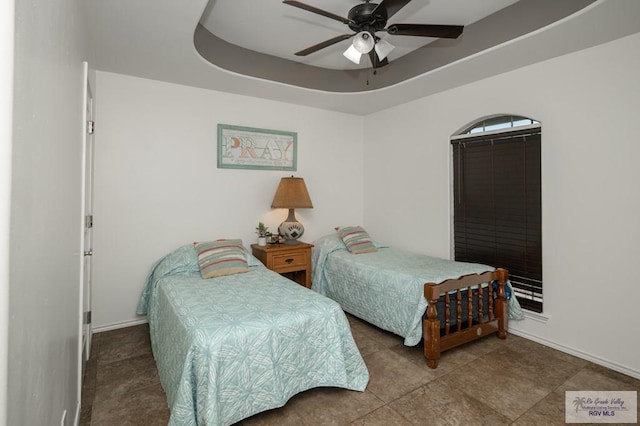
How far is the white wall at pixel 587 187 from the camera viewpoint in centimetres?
239

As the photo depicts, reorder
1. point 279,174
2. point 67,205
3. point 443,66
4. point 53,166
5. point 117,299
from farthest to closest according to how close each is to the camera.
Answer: point 279,174 → point 117,299 → point 443,66 → point 67,205 → point 53,166

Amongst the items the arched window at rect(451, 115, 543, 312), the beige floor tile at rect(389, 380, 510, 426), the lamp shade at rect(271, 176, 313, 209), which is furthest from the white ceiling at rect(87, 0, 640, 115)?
the beige floor tile at rect(389, 380, 510, 426)

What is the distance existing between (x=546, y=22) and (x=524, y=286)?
7.13 ft

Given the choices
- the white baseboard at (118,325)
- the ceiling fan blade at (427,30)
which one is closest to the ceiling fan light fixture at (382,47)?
the ceiling fan blade at (427,30)

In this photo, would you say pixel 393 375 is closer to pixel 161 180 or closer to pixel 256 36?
pixel 161 180

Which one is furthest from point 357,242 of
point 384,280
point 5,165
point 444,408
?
point 5,165

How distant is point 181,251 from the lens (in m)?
3.14

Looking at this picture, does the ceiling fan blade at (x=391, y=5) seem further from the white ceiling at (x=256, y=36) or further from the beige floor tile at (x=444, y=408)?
the beige floor tile at (x=444, y=408)

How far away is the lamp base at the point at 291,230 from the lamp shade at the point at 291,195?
0.23 metres

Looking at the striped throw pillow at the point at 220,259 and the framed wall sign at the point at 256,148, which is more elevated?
the framed wall sign at the point at 256,148

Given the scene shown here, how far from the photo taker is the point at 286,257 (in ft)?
11.9

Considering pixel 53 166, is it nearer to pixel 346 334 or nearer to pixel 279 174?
pixel 346 334

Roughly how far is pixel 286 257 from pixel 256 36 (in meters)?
2.23

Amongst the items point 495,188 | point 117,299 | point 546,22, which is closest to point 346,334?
point 495,188
